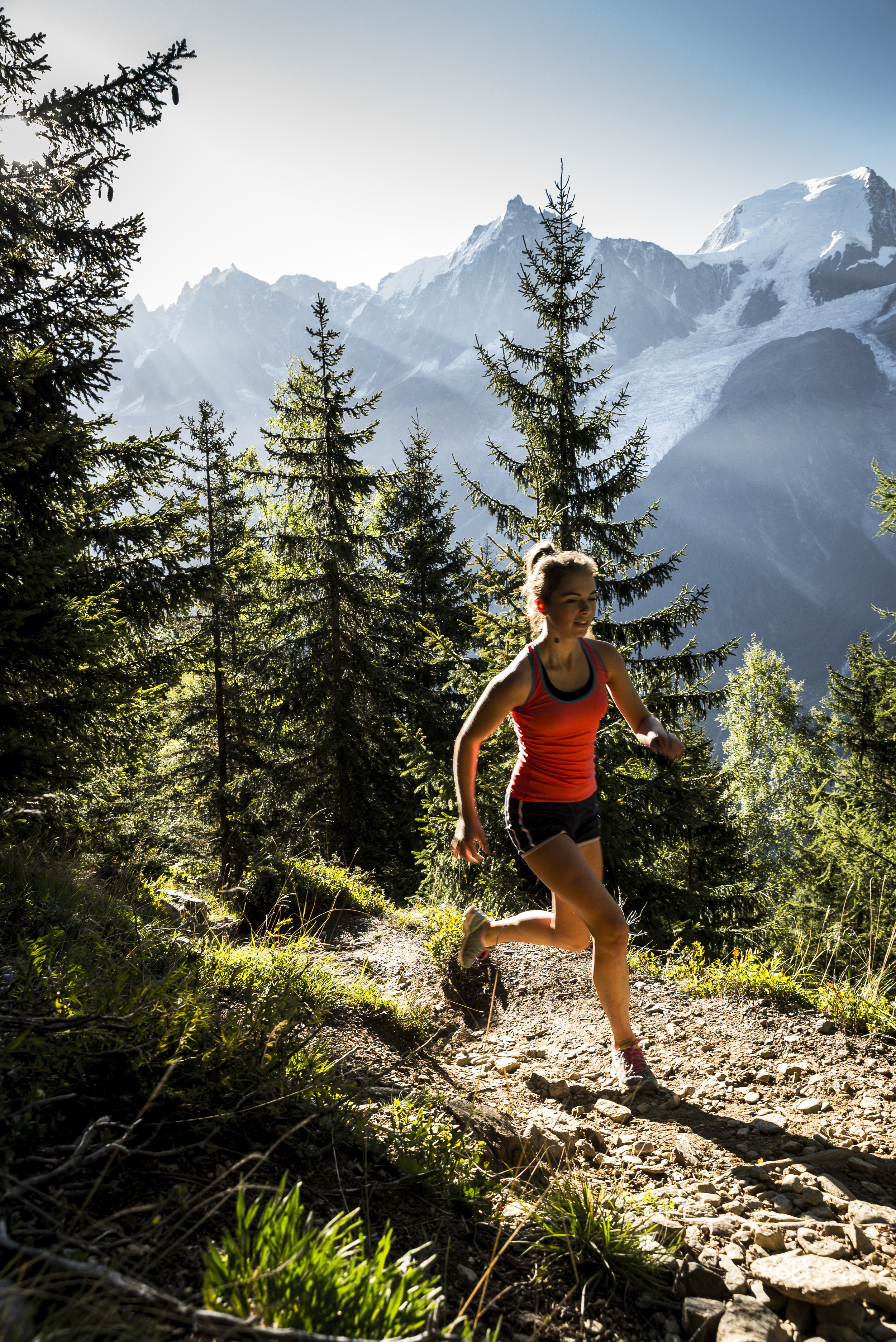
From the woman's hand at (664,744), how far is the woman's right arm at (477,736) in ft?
2.03

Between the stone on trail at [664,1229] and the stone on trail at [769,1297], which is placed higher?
the stone on trail at [664,1229]

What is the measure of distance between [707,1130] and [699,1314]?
1120 mm

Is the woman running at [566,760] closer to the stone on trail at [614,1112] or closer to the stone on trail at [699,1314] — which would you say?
the stone on trail at [614,1112]

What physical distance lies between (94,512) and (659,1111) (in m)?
7.55

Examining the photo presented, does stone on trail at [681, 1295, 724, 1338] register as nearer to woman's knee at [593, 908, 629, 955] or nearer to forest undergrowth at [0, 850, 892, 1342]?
forest undergrowth at [0, 850, 892, 1342]

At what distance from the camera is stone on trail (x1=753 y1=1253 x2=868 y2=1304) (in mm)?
1765

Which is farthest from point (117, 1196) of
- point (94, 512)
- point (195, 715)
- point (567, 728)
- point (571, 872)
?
point (195, 715)

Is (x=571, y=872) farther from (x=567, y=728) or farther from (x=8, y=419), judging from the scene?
(x=8, y=419)

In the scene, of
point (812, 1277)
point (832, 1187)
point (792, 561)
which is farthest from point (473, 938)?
point (792, 561)

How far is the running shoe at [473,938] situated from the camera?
3764 mm

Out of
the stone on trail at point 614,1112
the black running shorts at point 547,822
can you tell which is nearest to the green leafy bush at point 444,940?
the black running shorts at point 547,822

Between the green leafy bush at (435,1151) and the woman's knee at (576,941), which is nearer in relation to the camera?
the green leafy bush at (435,1151)

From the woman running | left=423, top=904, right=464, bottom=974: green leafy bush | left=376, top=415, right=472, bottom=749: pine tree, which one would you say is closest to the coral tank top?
the woman running

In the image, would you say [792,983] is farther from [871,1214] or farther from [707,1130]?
[871,1214]
